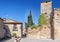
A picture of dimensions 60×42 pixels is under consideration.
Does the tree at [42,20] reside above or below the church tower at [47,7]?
below

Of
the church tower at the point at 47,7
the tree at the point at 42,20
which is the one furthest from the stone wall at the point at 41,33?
the church tower at the point at 47,7

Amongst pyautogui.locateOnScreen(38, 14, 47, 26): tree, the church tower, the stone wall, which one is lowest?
the stone wall

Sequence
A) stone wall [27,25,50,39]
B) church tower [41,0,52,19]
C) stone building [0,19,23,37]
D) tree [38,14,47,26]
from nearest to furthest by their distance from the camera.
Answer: stone wall [27,25,50,39]
stone building [0,19,23,37]
tree [38,14,47,26]
church tower [41,0,52,19]

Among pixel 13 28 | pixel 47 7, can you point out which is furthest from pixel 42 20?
pixel 13 28

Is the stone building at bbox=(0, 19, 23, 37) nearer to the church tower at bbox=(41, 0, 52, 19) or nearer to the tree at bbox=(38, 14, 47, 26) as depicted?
the tree at bbox=(38, 14, 47, 26)

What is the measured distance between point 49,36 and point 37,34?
261 centimetres

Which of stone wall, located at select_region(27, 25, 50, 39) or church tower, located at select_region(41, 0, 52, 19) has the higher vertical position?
church tower, located at select_region(41, 0, 52, 19)

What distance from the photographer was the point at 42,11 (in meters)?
34.4

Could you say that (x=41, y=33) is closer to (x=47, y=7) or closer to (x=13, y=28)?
(x=13, y=28)

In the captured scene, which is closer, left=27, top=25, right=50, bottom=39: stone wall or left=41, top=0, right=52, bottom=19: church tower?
left=27, top=25, right=50, bottom=39: stone wall

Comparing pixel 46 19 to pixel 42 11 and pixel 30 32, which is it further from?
pixel 30 32

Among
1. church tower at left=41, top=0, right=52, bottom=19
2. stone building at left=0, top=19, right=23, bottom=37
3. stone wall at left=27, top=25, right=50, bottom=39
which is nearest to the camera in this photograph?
stone wall at left=27, top=25, right=50, bottom=39

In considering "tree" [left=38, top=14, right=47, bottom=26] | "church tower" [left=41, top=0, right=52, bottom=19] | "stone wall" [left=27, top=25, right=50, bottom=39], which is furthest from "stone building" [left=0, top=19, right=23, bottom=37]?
"church tower" [left=41, top=0, right=52, bottom=19]

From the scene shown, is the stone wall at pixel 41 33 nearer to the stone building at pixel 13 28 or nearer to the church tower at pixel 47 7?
the stone building at pixel 13 28
